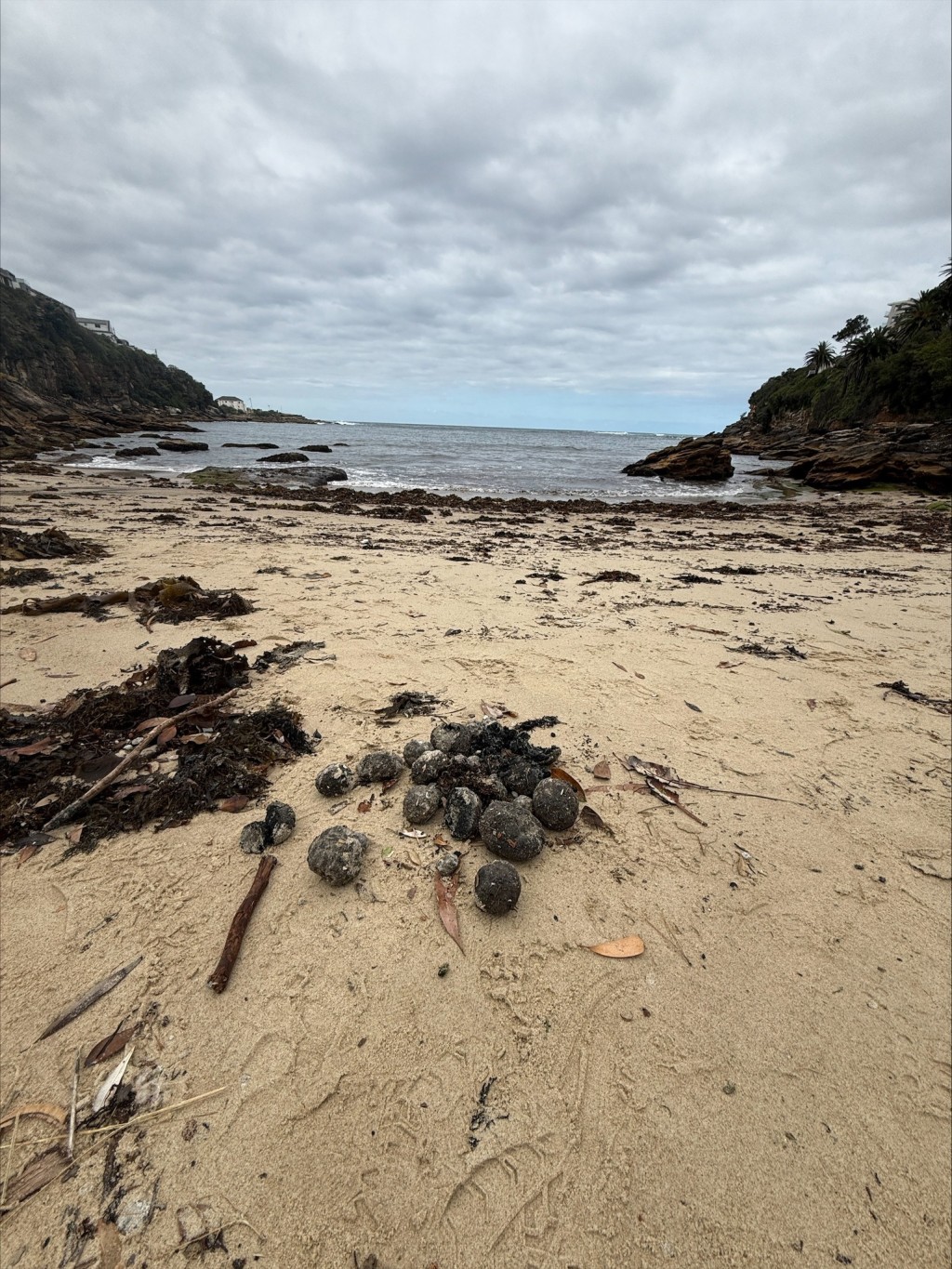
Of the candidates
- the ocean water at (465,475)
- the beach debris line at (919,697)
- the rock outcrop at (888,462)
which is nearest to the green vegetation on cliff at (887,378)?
the rock outcrop at (888,462)

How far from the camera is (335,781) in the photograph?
9.50 ft

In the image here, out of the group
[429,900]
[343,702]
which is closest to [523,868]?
[429,900]

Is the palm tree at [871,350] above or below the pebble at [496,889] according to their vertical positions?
above

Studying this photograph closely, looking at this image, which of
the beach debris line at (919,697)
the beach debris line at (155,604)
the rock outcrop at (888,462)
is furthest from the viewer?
the rock outcrop at (888,462)

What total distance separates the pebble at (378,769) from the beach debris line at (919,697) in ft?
13.4

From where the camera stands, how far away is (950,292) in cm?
5181

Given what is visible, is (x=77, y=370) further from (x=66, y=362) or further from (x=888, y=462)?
(x=888, y=462)

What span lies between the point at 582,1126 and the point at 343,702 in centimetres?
282

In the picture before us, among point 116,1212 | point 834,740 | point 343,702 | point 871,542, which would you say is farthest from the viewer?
point 871,542

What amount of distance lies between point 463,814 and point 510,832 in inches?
10.6

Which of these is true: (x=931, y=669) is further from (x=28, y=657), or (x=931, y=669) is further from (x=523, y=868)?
(x=28, y=657)

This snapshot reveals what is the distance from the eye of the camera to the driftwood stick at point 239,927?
1961mm

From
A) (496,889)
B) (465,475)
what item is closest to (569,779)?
(496,889)

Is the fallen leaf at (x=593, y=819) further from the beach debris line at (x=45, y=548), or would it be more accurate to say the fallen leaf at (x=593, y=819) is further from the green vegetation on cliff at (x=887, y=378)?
the green vegetation on cliff at (x=887, y=378)
